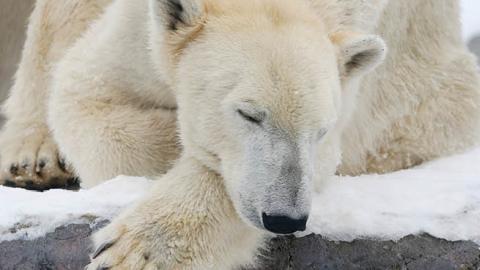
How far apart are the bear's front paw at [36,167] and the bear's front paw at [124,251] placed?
1.26 m

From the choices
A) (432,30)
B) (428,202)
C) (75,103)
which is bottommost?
(75,103)

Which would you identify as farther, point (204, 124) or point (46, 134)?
point (46, 134)

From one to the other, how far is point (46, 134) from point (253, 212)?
5.90 ft

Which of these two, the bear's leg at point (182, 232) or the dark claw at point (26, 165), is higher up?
the bear's leg at point (182, 232)

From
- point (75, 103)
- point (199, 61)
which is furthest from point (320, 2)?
point (75, 103)

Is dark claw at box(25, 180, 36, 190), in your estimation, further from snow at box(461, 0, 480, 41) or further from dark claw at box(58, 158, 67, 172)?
snow at box(461, 0, 480, 41)

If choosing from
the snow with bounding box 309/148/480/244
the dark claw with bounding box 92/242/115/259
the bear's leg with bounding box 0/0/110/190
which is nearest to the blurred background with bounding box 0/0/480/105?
the bear's leg with bounding box 0/0/110/190

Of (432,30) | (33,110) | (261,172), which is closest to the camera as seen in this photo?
(261,172)

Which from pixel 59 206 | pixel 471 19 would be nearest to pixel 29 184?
pixel 59 206

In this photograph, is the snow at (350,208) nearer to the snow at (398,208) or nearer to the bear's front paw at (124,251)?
the snow at (398,208)

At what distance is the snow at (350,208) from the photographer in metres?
2.38

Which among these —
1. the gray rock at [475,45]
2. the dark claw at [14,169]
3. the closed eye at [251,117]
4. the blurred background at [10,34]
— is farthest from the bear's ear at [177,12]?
the gray rock at [475,45]

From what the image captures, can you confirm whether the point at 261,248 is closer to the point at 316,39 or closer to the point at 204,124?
the point at 204,124

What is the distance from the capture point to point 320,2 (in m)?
2.58
